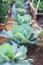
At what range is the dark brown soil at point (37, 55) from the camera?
2.89m

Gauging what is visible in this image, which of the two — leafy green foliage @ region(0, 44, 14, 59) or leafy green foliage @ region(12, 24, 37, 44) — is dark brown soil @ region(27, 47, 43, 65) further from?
leafy green foliage @ region(0, 44, 14, 59)

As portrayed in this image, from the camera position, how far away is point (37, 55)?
309 centimetres

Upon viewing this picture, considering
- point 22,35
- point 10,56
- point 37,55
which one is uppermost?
point 22,35

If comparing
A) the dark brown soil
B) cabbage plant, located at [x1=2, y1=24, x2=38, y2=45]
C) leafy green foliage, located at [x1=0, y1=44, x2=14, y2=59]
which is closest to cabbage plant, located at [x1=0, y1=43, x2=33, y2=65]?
leafy green foliage, located at [x1=0, y1=44, x2=14, y2=59]

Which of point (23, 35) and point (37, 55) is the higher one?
point (23, 35)

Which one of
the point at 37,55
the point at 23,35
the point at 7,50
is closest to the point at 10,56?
the point at 7,50

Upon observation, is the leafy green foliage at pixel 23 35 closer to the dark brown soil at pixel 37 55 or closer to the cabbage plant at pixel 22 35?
the cabbage plant at pixel 22 35

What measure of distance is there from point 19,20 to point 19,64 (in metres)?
1.93

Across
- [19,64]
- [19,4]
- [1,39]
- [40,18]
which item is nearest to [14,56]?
[19,64]

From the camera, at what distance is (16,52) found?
9.05 ft

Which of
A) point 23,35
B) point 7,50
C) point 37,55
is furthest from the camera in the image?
point 23,35

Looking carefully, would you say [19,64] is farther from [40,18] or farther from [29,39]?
[40,18]

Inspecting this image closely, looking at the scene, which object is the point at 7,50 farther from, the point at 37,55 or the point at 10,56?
the point at 37,55

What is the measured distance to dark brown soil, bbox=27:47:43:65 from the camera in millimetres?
2887
